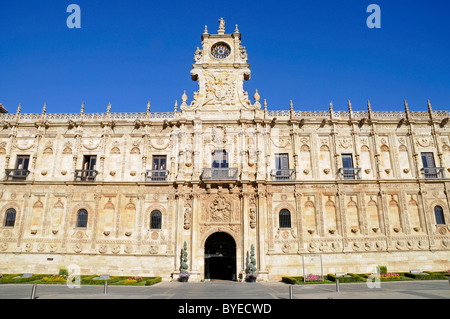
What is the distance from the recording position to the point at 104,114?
3306cm

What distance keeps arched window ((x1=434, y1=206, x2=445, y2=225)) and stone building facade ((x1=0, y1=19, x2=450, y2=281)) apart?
0.32ft

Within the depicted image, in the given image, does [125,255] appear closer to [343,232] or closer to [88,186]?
[88,186]

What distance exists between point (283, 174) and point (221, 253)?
976 centimetres

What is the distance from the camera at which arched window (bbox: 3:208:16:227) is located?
30188 millimetres

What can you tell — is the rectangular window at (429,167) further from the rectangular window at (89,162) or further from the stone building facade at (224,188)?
the rectangular window at (89,162)

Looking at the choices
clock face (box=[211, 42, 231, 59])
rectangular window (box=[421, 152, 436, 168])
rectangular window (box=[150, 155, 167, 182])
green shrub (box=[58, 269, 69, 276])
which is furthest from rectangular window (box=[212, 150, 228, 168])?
rectangular window (box=[421, 152, 436, 168])

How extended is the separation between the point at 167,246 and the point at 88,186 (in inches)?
393

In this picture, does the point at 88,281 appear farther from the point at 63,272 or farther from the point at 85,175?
the point at 85,175

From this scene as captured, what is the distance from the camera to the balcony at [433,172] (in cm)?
3103

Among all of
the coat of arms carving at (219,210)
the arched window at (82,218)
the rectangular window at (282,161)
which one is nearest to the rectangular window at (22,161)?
the arched window at (82,218)

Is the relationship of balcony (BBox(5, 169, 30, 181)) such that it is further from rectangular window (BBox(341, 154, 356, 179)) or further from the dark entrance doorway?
rectangular window (BBox(341, 154, 356, 179))

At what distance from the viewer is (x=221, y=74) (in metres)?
33.5
